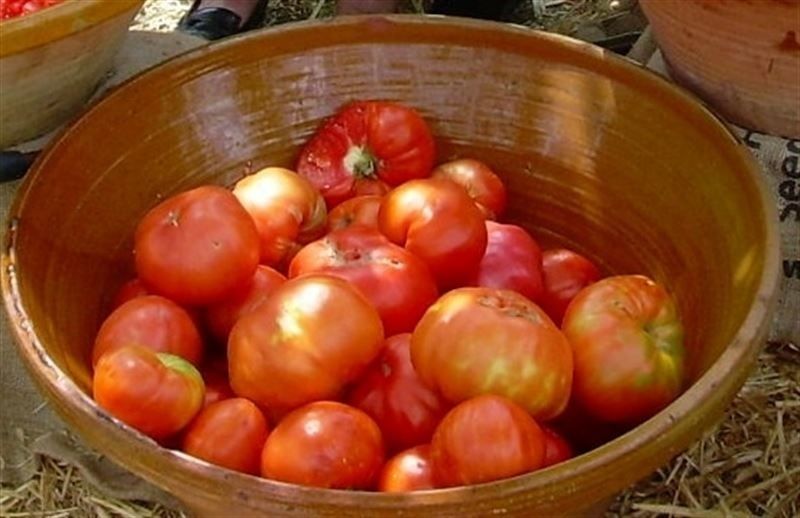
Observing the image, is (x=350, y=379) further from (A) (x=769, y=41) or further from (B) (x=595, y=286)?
(A) (x=769, y=41)

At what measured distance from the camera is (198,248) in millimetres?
1328

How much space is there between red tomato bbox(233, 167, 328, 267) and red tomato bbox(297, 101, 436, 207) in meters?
0.07

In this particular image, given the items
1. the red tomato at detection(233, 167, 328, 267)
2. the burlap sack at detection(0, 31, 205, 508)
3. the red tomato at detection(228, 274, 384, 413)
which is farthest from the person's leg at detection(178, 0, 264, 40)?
the red tomato at detection(228, 274, 384, 413)

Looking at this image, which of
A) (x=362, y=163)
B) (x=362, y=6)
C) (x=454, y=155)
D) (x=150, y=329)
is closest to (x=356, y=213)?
(x=362, y=163)

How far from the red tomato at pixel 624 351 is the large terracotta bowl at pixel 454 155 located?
41mm

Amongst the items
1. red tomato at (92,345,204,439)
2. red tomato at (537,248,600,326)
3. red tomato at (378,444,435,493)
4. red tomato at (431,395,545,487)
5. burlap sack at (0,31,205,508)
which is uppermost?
red tomato at (92,345,204,439)

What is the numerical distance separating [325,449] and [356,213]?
0.43m

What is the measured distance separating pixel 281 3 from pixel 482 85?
103cm

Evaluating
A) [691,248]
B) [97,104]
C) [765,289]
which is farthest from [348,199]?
[765,289]

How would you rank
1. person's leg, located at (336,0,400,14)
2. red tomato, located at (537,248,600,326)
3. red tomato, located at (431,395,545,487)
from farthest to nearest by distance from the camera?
person's leg, located at (336,0,400,14), red tomato, located at (537,248,600,326), red tomato, located at (431,395,545,487)

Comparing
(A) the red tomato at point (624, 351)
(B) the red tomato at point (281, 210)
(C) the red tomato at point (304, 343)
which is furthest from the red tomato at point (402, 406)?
(B) the red tomato at point (281, 210)

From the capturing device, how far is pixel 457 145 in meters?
1.63

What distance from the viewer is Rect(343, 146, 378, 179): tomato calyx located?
1.58m

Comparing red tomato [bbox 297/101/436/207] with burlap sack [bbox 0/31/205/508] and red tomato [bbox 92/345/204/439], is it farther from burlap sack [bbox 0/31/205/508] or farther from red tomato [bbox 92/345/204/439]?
red tomato [bbox 92/345/204/439]
